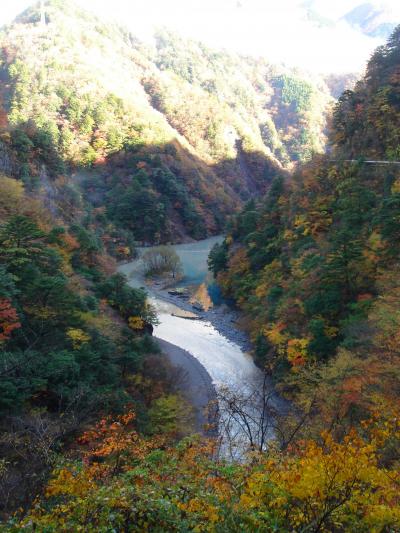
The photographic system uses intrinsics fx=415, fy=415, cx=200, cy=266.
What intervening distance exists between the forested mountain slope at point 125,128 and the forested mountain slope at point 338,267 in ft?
53.4

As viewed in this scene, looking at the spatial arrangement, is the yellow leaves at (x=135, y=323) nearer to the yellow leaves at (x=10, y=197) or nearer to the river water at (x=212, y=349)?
the river water at (x=212, y=349)

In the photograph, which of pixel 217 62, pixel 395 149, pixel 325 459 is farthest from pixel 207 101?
pixel 325 459

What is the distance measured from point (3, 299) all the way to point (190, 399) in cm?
1187

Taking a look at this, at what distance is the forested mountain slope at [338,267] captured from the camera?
16.9m

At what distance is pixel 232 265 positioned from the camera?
44.5 m

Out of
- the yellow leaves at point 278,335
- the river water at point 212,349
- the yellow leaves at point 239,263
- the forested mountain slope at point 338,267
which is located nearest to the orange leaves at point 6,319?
the river water at point 212,349

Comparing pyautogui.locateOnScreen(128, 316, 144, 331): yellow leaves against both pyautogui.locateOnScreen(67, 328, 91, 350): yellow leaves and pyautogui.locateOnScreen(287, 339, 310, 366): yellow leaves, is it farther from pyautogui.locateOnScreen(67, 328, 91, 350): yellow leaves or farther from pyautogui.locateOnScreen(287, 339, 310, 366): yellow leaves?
pyautogui.locateOnScreen(287, 339, 310, 366): yellow leaves

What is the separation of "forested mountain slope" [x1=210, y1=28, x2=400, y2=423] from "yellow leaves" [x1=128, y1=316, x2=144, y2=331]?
837 centimetres

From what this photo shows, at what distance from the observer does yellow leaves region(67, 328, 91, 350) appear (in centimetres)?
1845

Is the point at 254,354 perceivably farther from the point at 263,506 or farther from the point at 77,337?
the point at 263,506

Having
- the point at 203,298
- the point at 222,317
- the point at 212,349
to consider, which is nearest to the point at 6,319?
the point at 212,349

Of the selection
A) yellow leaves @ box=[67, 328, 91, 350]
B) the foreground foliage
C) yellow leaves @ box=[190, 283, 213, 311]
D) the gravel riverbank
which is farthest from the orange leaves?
yellow leaves @ box=[190, 283, 213, 311]

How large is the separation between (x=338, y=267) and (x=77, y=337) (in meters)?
14.4

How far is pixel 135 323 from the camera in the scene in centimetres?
2691
